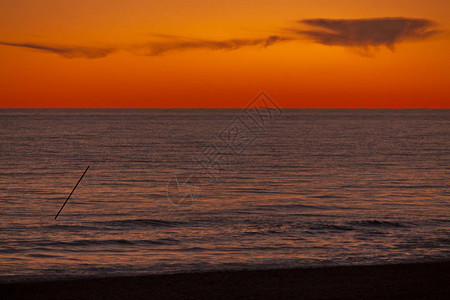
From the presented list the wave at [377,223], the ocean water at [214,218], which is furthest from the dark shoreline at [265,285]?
the wave at [377,223]

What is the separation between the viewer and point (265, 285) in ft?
37.2

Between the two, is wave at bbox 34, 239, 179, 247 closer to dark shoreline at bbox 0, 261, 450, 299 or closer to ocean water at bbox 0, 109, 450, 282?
ocean water at bbox 0, 109, 450, 282

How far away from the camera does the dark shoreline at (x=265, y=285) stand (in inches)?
416

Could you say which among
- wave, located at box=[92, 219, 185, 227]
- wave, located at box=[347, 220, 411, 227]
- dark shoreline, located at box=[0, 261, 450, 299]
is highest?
wave, located at box=[92, 219, 185, 227]

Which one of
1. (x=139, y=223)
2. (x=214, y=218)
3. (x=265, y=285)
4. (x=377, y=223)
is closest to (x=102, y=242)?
(x=139, y=223)

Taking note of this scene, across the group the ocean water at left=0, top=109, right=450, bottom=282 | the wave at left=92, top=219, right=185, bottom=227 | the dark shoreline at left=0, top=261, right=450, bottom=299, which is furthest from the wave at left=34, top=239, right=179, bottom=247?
the dark shoreline at left=0, top=261, right=450, bottom=299

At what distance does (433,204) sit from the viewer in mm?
24594

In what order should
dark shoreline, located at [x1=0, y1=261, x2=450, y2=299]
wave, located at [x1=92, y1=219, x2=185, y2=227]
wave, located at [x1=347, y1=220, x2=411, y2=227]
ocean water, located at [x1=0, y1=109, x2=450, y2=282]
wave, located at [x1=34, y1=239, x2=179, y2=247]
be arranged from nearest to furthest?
dark shoreline, located at [x1=0, y1=261, x2=450, y2=299]
ocean water, located at [x1=0, y1=109, x2=450, y2=282]
wave, located at [x1=34, y1=239, x2=179, y2=247]
wave, located at [x1=347, y1=220, x2=411, y2=227]
wave, located at [x1=92, y1=219, x2=185, y2=227]

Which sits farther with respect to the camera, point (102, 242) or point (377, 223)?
point (377, 223)

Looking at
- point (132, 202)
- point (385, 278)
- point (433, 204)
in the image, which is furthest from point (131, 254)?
point (433, 204)

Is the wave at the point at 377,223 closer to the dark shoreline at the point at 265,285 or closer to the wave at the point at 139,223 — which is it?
the wave at the point at 139,223

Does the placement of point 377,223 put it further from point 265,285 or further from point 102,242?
point 265,285

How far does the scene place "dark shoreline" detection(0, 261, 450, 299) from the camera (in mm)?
10562

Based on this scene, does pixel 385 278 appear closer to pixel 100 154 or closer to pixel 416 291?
pixel 416 291
